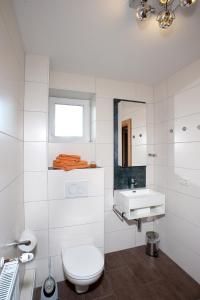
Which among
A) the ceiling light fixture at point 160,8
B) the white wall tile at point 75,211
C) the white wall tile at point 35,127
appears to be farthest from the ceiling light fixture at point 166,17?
the white wall tile at point 75,211

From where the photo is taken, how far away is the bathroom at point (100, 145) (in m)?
1.26

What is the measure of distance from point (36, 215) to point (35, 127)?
92 centimetres

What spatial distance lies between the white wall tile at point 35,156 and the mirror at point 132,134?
105 cm

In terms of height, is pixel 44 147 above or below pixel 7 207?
above

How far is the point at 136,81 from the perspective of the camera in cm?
239

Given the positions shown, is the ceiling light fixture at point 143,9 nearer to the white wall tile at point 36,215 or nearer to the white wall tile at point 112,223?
the white wall tile at point 36,215

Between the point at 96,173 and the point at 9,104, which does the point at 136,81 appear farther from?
the point at 9,104

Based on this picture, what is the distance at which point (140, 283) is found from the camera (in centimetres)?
179

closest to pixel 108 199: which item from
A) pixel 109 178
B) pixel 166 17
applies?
pixel 109 178

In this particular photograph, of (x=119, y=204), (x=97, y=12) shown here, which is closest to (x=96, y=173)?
(x=119, y=204)

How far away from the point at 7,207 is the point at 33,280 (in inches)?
39.5

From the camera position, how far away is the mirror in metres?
2.35

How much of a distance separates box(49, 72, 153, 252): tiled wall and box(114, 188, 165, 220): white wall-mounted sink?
0.19m

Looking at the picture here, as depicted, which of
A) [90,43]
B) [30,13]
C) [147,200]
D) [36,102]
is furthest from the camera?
[147,200]
